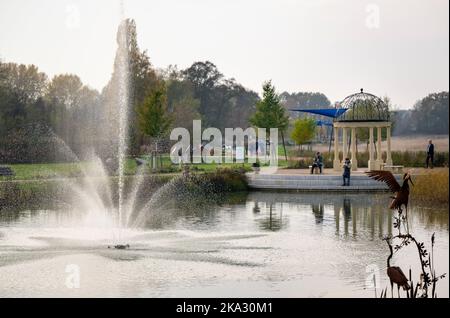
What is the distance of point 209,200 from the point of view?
2739cm

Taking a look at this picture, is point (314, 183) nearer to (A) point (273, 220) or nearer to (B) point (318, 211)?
(B) point (318, 211)

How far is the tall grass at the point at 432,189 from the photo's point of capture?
24984 mm

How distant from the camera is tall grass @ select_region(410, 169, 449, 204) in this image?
984 inches

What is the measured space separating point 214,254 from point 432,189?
1235 cm

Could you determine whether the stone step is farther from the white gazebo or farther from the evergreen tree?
the evergreen tree

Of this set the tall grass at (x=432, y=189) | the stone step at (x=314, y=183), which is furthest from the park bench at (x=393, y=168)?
the tall grass at (x=432, y=189)

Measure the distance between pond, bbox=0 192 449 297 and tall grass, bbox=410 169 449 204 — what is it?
174cm

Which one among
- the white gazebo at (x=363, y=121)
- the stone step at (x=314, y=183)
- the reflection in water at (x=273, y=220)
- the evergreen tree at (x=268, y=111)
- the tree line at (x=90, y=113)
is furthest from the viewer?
the evergreen tree at (x=268, y=111)

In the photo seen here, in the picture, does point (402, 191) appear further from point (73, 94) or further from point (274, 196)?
point (73, 94)

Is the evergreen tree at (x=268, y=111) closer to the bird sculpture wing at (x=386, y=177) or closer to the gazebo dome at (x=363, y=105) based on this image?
the gazebo dome at (x=363, y=105)

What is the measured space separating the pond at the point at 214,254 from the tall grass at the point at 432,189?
174cm
